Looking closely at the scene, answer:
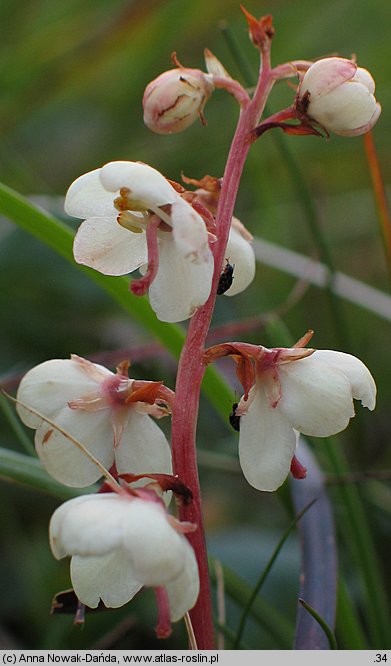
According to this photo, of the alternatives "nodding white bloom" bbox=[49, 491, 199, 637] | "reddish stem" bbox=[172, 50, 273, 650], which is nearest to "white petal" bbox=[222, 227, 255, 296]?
"reddish stem" bbox=[172, 50, 273, 650]

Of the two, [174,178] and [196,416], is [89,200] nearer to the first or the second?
[196,416]

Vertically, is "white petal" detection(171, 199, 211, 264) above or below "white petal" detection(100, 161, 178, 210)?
below

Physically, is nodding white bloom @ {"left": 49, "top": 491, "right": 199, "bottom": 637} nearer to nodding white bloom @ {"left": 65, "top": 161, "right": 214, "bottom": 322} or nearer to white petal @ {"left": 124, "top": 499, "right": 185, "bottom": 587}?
white petal @ {"left": 124, "top": 499, "right": 185, "bottom": 587}

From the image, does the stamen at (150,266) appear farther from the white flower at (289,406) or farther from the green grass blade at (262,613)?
the green grass blade at (262,613)

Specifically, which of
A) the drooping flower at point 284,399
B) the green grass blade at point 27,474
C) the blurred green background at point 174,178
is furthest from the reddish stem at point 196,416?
the blurred green background at point 174,178

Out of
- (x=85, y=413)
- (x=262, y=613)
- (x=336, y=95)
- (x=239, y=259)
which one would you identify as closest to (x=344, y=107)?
(x=336, y=95)
